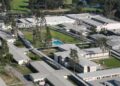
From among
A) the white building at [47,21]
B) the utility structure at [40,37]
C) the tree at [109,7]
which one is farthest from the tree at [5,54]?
the tree at [109,7]

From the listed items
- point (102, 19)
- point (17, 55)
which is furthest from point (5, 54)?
point (102, 19)

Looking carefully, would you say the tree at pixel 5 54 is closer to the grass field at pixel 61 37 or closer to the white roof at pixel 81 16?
the grass field at pixel 61 37

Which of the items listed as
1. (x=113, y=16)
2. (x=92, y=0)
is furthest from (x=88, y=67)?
(x=92, y=0)

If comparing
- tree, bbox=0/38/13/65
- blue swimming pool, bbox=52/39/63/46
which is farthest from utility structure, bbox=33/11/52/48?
tree, bbox=0/38/13/65

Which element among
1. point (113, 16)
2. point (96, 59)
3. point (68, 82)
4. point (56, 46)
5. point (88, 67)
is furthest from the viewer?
point (113, 16)

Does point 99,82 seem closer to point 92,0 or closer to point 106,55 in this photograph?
point 106,55

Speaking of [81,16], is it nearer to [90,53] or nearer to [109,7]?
[109,7]
